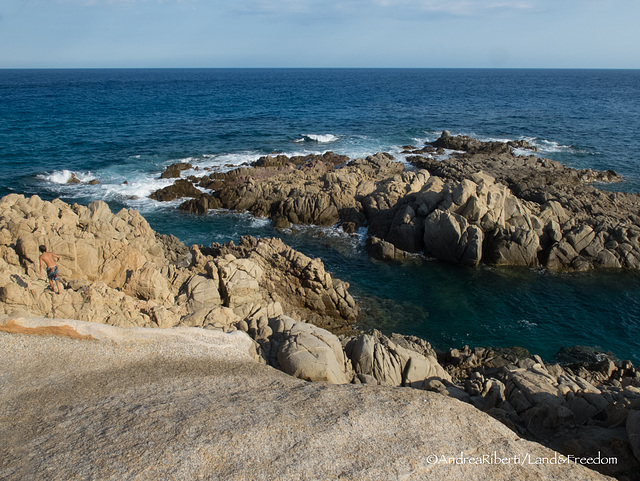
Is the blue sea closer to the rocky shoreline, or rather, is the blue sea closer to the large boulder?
the large boulder

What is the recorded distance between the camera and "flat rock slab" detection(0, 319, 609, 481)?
356 inches

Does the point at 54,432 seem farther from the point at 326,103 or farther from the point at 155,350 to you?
the point at 326,103

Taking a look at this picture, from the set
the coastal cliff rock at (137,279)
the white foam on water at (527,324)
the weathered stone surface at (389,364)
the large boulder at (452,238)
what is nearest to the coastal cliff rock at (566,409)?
the weathered stone surface at (389,364)

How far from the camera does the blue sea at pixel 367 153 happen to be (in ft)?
82.3

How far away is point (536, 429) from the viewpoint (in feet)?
43.3

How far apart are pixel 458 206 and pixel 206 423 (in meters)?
25.9

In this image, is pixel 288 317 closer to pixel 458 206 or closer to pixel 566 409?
pixel 566 409

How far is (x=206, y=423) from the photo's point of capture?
1009 centimetres

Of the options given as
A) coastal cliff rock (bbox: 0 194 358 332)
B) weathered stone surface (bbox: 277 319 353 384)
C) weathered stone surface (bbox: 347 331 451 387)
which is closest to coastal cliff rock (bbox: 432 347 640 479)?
weathered stone surface (bbox: 347 331 451 387)

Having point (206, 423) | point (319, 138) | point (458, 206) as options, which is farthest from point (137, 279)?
point (319, 138)

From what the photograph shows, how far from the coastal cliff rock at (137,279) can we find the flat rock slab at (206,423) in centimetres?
218

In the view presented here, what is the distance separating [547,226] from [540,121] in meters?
60.9

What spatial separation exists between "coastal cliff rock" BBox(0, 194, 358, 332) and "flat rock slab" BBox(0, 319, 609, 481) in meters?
2.18

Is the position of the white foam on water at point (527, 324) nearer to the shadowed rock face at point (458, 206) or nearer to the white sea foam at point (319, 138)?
the shadowed rock face at point (458, 206)
